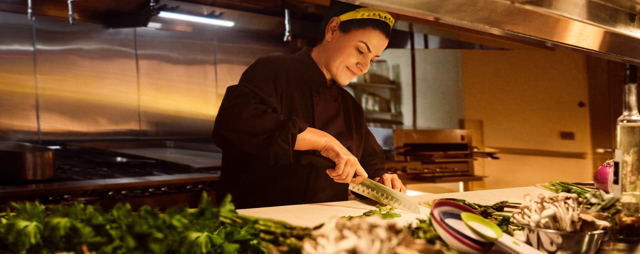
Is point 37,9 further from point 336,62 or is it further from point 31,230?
point 31,230

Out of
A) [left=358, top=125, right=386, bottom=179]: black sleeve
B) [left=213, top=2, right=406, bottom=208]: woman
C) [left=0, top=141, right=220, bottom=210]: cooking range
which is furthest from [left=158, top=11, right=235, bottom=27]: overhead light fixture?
[left=358, top=125, right=386, bottom=179]: black sleeve

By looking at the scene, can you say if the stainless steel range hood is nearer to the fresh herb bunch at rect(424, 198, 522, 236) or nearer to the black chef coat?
the fresh herb bunch at rect(424, 198, 522, 236)

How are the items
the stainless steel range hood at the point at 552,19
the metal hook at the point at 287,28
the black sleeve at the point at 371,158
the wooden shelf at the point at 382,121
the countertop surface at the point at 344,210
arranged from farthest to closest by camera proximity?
the wooden shelf at the point at 382,121
the metal hook at the point at 287,28
the black sleeve at the point at 371,158
the countertop surface at the point at 344,210
the stainless steel range hood at the point at 552,19

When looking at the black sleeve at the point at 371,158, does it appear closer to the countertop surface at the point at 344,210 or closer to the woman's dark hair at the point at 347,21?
the countertop surface at the point at 344,210

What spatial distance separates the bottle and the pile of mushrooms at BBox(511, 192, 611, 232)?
4.8 inches

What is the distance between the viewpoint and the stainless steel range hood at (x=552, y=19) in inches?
31.9

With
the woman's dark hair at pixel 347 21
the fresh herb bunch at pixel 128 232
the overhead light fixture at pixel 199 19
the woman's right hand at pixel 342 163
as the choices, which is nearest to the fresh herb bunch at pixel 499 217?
the woman's right hand at pixel 342 163

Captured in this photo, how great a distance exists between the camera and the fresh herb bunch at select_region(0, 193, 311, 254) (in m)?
0.59

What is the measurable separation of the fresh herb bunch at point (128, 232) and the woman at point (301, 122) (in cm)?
84

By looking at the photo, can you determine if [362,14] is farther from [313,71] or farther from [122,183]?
[122,183]

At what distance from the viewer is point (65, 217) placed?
63 cm

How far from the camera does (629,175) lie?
0.86 meters

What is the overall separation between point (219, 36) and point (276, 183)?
4.91ft

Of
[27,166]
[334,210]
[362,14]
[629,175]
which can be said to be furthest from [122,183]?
[629,175]
